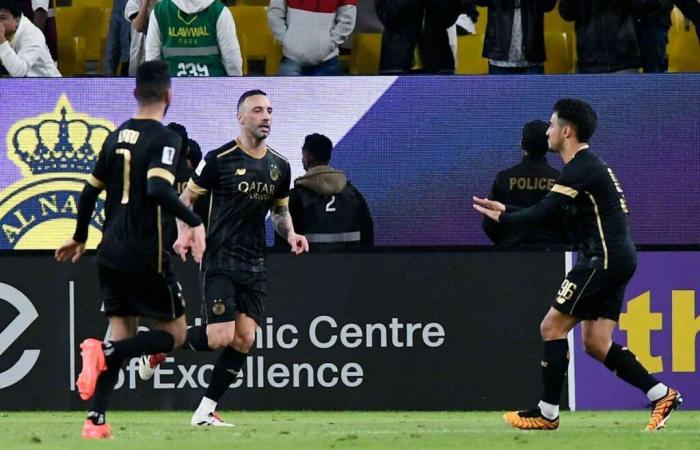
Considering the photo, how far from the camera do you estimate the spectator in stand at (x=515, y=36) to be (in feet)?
44.7

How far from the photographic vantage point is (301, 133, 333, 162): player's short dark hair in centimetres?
1218

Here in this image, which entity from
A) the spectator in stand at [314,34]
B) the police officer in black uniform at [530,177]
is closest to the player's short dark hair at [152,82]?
the police officer in black uniform at [530,177]

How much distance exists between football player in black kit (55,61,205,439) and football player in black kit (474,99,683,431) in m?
1.93

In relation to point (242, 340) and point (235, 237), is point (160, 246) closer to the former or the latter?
point (235, 237)

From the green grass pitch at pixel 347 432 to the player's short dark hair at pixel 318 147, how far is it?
1.94 metres

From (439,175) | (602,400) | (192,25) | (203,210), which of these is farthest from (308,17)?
(602,400)

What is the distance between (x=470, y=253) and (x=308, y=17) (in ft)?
9.28

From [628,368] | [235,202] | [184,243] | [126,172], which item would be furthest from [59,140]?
[628,368]

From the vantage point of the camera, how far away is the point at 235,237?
997 centimetres

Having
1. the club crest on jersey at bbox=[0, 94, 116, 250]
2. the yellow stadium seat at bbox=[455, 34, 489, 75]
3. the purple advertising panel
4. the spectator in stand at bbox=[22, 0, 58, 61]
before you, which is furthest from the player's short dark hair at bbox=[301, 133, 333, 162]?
the spectator in stand at bbox=[22, 0, 58, 61]

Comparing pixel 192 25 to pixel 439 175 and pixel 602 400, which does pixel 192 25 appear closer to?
pixel 439 175

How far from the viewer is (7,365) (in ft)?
39.5

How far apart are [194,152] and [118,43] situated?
2.86 meters

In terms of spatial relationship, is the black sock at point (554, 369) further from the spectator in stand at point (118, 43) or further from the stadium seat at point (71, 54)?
the stadium seat at point (71, 54)
